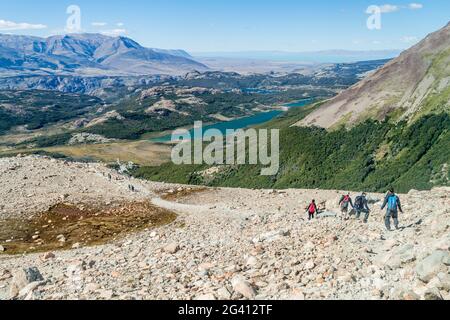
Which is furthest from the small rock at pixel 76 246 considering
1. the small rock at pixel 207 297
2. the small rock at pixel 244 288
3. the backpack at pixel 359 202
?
the backpack at pixel 359 202

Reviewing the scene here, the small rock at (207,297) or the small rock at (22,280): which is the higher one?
the small rock at (207,297)

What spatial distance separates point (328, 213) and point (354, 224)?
5.85 m

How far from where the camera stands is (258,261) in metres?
24.4

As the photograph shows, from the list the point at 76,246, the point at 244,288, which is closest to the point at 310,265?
the point at 244,288

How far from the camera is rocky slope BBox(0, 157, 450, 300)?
1972 centimetres

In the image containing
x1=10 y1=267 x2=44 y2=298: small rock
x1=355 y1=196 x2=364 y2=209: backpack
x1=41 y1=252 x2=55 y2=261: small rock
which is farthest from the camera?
x1=355 y1=196 x2=364 y2=209: backpack

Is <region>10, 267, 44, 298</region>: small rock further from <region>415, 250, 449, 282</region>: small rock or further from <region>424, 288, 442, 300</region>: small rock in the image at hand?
<region>415, 250, 449, 282</region>: small rock

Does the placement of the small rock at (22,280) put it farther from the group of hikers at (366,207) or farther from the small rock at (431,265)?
the group of hikers at (366,207)

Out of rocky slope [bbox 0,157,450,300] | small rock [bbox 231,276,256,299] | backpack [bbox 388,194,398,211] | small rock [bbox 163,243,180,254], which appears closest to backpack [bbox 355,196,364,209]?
rocky slope [bbox 0,157,450,300]

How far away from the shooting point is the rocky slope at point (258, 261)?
19719mm

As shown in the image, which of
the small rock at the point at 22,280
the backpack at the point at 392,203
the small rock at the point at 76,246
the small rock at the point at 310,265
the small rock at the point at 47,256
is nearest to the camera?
the small rock at the point at 310,265

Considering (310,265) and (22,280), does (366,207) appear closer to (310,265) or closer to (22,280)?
(310,265)
